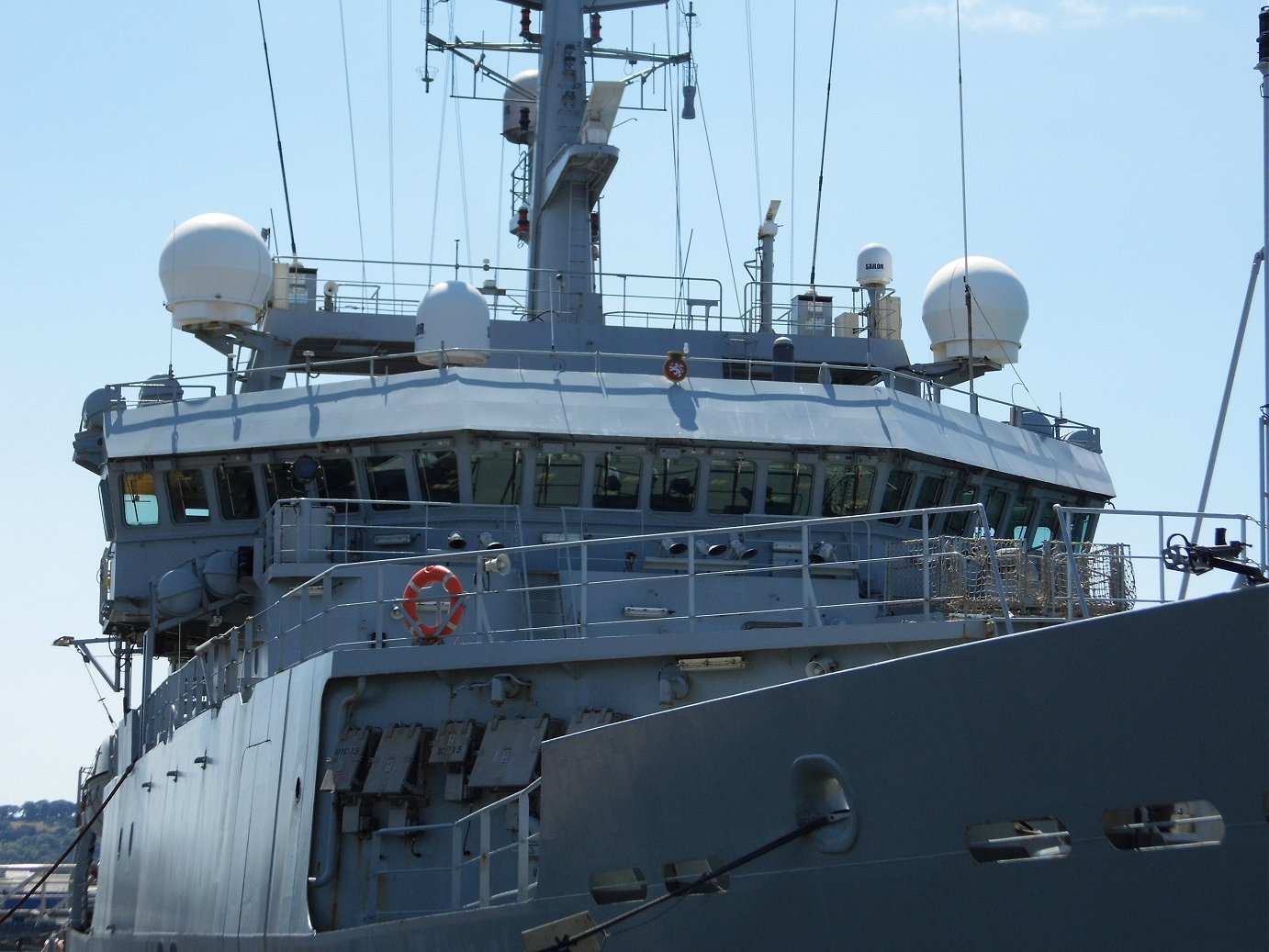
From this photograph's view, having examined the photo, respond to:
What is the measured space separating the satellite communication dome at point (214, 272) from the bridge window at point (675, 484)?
625cm

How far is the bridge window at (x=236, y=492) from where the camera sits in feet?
54.9

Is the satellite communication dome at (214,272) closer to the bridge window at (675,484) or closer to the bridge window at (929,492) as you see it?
the bridge window at (675,484)

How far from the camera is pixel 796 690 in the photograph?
8.31m

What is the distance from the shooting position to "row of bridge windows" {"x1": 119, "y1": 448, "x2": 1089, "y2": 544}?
50.8 feet

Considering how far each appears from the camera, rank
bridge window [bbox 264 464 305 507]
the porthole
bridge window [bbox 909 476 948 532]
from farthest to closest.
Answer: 1. bridge window [bbox 264 464 305 507]
2. bridge window [bbox 909 476 948 532]
3. the porthole

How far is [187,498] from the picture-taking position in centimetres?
1703

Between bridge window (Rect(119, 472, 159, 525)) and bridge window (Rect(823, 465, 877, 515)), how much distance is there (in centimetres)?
645

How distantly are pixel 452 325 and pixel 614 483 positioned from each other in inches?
109

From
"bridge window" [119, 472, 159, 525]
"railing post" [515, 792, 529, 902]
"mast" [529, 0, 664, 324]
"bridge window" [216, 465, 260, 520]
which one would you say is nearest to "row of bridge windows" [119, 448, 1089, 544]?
"bridge window" [216, 465, 260, 520]

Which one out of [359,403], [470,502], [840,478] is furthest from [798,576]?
[359,403]

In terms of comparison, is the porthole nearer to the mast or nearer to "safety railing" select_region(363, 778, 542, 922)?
"safety railing" select_region(363, 778, 542, 922)

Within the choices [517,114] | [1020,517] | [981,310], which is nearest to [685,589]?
[1020,517]

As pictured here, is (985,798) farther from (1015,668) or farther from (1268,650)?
(1268,650)

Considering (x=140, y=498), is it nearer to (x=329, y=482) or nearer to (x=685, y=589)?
(x=329, y=482)
